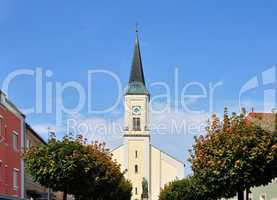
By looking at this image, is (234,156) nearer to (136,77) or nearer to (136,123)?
(136,123)

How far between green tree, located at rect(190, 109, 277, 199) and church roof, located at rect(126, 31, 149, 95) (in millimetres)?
82300

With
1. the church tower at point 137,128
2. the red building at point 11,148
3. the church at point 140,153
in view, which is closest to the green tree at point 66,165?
the red building at point 11,148

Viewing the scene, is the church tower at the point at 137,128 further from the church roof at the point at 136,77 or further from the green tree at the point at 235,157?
the green tree at the point at 235,157

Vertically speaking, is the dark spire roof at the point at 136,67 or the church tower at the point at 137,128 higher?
the dark spire roof at the point at 136,67

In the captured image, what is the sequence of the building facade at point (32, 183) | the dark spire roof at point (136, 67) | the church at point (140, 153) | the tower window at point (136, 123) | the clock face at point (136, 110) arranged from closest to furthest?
the building facade at point (32, 183) → the church at point (140, 153) → the tower window at point (136, 123) → the dark spire roof at point (136, 67) → the clock face at point (136, 110)

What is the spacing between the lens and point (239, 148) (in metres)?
28.3

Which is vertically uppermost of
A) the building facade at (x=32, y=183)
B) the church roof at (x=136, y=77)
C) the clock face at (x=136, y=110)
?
the church roof at (x=136, y=77)

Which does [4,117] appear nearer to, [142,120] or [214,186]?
[214,186]

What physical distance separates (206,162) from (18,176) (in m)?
23.3

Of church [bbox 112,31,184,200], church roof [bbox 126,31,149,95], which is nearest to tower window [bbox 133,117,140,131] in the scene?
church [bbox 112,31,184,200]

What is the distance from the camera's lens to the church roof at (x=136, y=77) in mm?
111938

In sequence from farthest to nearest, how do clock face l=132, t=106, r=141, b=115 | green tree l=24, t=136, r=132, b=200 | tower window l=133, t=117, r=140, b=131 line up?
clock face l=132, t=106, r=141, b=115, tower window l=133, t=117, r=140, b=131, green tree l=24, t=136, r=132, b=200

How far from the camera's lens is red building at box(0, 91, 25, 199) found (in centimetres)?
4291

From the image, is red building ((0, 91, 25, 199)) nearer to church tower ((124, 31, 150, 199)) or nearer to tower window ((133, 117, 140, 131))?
church tower ((124, 31, 150, 199))
